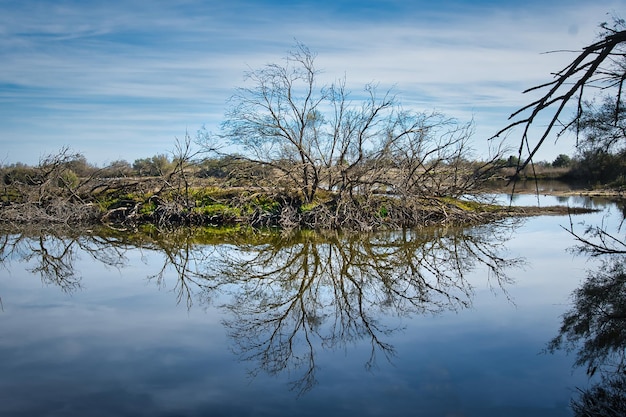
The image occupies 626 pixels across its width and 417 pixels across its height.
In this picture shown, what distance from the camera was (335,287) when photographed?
8.84 meters

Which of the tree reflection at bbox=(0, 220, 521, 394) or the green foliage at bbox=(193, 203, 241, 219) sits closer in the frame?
the tree reflection at bbox=(0, 220, 521, 394)

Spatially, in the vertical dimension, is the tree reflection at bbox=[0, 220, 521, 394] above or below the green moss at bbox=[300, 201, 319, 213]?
below

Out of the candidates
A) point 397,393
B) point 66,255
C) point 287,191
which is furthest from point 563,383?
point 287,191

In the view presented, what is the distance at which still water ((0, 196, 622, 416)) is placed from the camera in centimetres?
466

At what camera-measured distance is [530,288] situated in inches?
338

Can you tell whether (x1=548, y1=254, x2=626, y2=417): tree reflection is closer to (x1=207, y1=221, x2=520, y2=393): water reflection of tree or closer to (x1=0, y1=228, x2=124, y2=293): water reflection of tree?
(x1=207, y1=221, x2=520, y2=393): water reflection of tree

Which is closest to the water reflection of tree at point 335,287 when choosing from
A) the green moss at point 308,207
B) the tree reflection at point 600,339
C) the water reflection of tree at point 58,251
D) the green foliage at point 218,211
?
the tree reflection at point 600,339

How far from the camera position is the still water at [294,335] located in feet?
15.3

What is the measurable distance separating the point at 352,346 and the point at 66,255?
884 cm

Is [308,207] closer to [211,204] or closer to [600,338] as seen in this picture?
[211,204]

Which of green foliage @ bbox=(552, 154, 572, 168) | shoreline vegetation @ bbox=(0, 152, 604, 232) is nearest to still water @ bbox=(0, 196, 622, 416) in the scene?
shoreline vegetation @ bbox=(0, 152, 604, 232)

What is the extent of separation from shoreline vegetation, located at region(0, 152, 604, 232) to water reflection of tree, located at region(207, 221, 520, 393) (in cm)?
200

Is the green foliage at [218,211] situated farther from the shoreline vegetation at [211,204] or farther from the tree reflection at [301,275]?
the tree reflection at [301,275]

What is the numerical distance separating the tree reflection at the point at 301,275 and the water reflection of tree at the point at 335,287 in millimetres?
17
